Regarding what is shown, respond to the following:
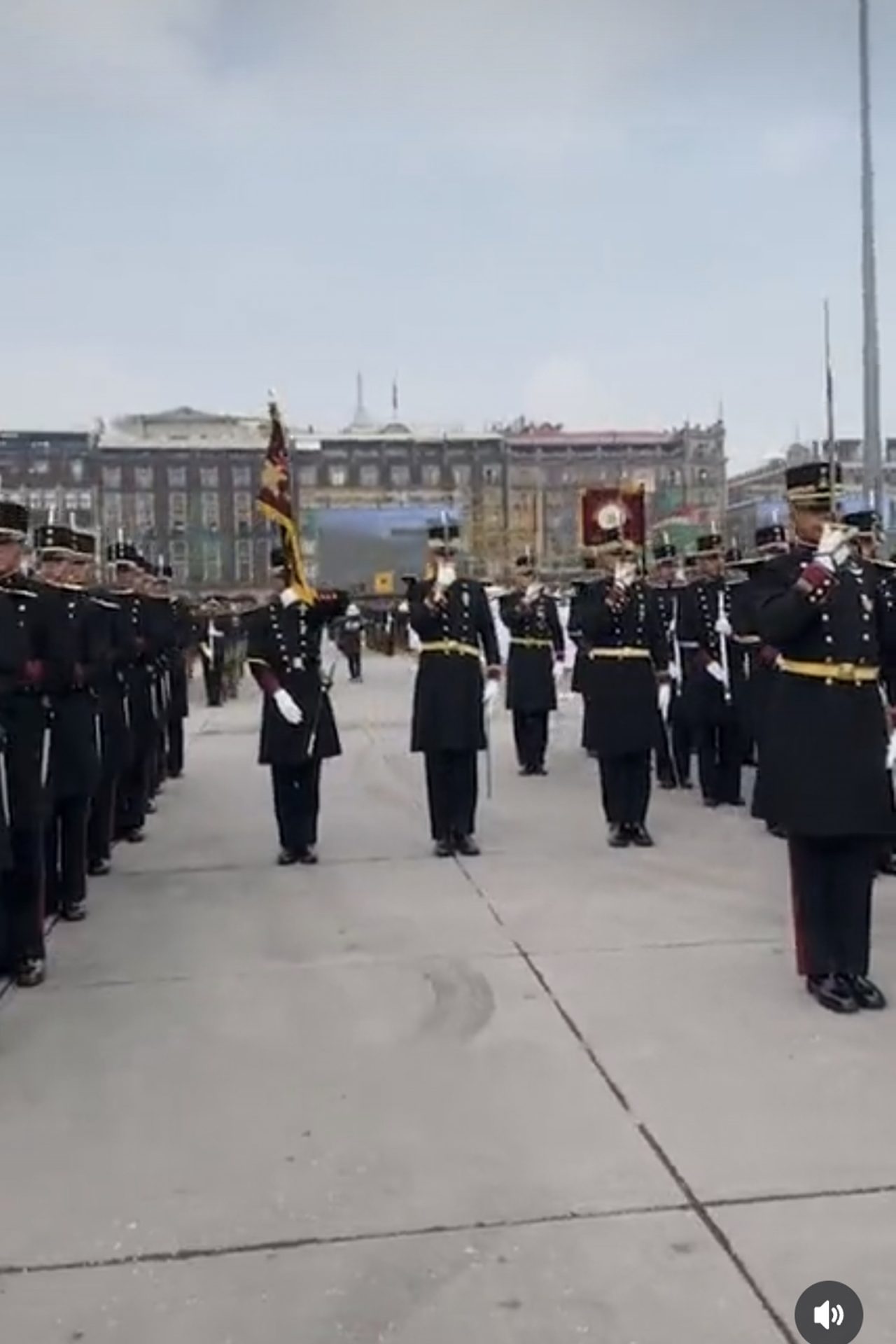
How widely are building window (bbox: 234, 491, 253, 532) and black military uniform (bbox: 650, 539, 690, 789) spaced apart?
286 ft

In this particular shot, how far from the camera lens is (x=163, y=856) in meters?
8.05

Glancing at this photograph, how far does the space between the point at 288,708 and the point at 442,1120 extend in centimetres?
392

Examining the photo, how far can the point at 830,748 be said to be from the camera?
16.0 feet

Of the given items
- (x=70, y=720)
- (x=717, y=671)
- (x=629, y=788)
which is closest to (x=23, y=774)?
(x=70, y=720)

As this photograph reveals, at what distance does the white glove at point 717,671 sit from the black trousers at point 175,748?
436 centimetres

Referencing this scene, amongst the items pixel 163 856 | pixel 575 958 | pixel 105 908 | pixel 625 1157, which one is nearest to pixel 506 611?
pixel 163 856

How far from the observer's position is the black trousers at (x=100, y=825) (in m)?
7.48

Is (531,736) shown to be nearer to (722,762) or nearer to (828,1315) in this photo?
(722,762)

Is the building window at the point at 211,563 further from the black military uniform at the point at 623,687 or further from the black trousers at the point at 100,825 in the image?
the black trousers at the point at 100,825

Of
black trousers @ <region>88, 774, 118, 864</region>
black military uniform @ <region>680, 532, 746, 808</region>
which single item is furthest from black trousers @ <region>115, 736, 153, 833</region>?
black military uniform @ <region>680, 532, 746, 808</region>

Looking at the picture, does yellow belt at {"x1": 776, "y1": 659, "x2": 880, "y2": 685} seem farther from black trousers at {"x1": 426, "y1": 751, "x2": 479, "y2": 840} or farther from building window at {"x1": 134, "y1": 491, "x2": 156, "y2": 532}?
building window at {"x1": 134, "y1": 491, "x2": 156, "y2": 532}

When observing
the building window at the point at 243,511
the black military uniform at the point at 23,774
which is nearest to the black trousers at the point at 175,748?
the black military uniform at the point at 23,774

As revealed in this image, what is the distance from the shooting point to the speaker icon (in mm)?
2859

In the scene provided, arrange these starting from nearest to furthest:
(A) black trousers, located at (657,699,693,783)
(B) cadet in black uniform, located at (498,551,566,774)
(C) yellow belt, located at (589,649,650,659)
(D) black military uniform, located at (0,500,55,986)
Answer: (D) black military uniform, located at (0,500,55,986) → (C) yellow belt, located at (589,649,650,659) → (A) black trousers, located at (657,699,693,783) → (B) cadet in black uniform, located at (498,551,566,774)
